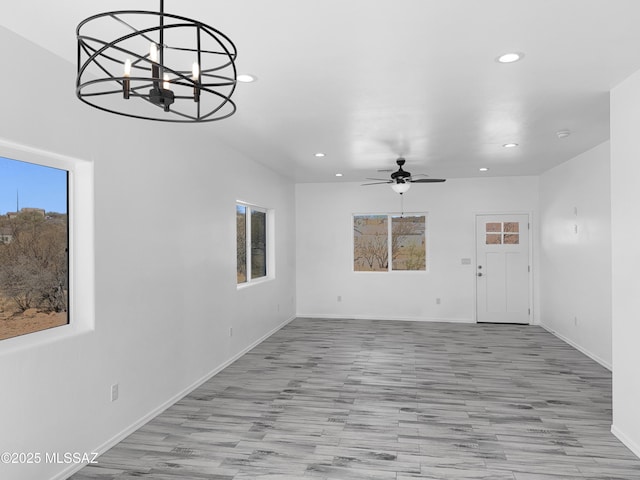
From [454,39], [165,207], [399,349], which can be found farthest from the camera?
[399,349]

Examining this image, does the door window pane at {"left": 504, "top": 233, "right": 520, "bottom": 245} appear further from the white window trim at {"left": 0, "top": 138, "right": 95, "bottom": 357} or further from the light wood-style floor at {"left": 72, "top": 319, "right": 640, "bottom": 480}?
the white window trim at {"left": 0, "top": 138, "right": 95, "bottom": 357}

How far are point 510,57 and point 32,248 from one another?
3098 mm

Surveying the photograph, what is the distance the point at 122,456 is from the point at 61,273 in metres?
1.29

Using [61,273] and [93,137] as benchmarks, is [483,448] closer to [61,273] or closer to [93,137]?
[61,273]

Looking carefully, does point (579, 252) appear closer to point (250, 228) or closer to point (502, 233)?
point (502, 233)

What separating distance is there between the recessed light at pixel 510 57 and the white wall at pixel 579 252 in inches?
122

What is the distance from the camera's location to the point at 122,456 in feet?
9.85

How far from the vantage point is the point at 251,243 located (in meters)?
6.46

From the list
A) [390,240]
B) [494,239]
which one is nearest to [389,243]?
[390,240]

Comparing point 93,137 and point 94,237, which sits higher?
point 93,137

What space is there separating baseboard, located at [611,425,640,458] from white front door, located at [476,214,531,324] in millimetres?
4595

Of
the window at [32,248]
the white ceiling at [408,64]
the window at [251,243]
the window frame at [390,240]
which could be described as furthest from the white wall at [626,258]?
the window frame at [390,240]

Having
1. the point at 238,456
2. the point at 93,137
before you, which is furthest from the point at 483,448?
the point at 93,137

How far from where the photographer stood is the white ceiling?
7.13 feet
